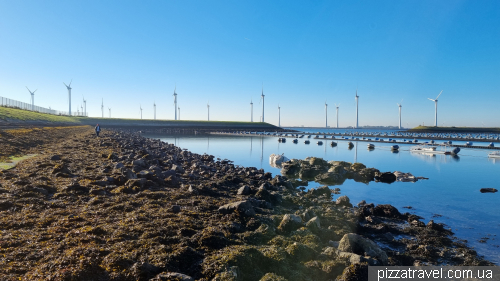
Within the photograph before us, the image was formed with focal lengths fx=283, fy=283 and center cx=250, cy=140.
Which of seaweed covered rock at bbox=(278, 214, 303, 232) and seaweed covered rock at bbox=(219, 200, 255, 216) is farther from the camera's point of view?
seaweed covered rock at bbox=(219, 200, 255, 216)

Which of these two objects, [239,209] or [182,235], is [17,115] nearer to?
[239,209]

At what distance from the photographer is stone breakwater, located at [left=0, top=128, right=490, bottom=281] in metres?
5.37

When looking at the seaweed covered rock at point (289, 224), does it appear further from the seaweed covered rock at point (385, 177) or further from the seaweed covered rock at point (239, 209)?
the seaweed covered rock at point (385, 177)

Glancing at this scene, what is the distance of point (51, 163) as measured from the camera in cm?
1441

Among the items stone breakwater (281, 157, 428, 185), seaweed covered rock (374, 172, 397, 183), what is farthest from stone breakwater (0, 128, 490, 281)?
seaweed covered rock (374, 172, 397, 183)

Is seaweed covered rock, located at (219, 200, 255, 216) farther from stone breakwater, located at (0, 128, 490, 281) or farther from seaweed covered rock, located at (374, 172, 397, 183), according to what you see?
seaweed covered rock, located at (374, 172, 397, 183)

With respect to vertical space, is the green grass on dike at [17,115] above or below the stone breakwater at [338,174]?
above

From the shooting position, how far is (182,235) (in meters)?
7.00

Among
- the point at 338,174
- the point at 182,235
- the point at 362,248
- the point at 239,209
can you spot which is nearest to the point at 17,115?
the point at 338,174

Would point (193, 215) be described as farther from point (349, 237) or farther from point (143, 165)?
point (143, 165)

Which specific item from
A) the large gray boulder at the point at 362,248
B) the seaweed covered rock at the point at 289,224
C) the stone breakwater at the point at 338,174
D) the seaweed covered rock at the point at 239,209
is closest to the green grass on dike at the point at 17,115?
the stone breakwater at the point at 338,174

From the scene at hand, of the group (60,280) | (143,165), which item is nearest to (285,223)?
(60,280)

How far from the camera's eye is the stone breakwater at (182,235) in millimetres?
5371

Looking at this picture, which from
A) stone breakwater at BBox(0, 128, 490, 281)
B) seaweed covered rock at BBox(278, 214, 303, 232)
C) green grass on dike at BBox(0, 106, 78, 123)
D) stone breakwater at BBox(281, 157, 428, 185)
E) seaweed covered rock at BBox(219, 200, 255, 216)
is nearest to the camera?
stone breakwater at BBox(0, 128, 490, 281)
